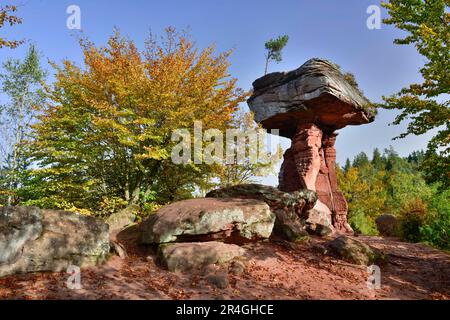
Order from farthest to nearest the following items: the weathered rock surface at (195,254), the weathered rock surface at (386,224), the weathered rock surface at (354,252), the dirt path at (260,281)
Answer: the weathered rock surface at (386,224) < the weathered rock surface at (354,252) < the weathered rock surface at (195,254) < the dirt path at (260,281)

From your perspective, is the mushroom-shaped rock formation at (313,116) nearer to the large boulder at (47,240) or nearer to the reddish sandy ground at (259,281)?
the reddish sandy ground at (259,281)

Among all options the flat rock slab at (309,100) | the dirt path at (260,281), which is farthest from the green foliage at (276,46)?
the dirt path at (260,281)

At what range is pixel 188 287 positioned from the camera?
658 centimetres

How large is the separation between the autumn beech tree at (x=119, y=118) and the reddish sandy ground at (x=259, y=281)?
4436 millimetres

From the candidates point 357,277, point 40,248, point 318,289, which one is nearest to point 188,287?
point 318,289

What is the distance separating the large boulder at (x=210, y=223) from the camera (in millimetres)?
8609

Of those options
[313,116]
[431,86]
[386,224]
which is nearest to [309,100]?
[313,116]

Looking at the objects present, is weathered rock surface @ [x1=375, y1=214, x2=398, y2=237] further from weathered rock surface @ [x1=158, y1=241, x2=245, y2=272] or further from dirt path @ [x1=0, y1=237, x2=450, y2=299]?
weathered rock surface @ [x1=158, y1=241, x2=245, y2=272]

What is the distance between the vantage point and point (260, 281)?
707cm

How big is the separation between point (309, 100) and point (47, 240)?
1556 centimetres

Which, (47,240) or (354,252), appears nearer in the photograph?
(47,240)

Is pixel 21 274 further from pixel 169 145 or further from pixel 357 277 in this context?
pixel 357 277

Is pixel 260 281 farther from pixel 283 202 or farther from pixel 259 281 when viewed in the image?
pixel 283 202

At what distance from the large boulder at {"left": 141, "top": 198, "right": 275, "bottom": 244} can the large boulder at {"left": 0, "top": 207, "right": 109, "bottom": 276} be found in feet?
5.14
